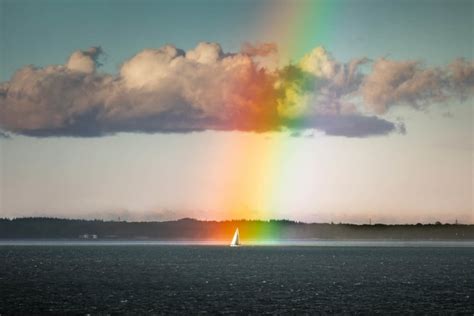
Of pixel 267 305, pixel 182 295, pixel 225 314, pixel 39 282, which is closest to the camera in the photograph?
pixel 225 314

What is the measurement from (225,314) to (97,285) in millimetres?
53193

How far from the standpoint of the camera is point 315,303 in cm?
10962

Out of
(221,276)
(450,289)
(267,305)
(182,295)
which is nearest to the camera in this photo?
(267,305)

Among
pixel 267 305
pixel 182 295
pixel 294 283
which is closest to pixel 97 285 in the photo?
pixel 182 295

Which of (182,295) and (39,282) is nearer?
(182,295)

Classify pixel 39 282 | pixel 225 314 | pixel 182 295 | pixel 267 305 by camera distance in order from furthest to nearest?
pixel 39 282 < pixel 182 295 < pixel 267 305 < pixel 225 314

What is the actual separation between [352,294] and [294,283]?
28358 millimetres

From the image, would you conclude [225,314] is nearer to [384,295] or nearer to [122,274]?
[384,295]

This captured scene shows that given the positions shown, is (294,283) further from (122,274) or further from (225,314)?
(225,314)

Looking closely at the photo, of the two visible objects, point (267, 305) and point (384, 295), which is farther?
point (384, 295)

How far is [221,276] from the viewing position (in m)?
176

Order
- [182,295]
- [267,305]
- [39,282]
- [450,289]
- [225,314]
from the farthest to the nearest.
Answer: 1. [39,282]
2. [450,289]
3. [182,295]
4. [267,305]
5. [225,314]

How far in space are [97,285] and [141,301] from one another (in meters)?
33.8

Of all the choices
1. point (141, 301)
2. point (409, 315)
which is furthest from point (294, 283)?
point (409, 315)
